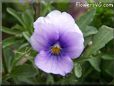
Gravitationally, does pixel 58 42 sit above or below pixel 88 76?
above

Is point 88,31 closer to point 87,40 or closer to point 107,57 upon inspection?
point 87,40

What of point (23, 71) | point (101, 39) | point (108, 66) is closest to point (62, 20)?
point (101, 39)

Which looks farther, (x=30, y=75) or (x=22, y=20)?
(x=22, y=20)

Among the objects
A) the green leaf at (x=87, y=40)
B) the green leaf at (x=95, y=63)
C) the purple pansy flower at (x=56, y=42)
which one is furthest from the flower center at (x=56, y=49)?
the green leaf at (x=95, y=63)

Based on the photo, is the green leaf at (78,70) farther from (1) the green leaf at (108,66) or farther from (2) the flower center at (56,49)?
(1) the green leaf at (108,66)

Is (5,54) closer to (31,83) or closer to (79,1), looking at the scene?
(31,83)

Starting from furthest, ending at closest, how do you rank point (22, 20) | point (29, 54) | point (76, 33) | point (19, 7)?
point (19, 7), point (22, 20), point (29, 54), point (76, 33)

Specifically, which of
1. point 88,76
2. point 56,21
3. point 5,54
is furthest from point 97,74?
point 56,21
